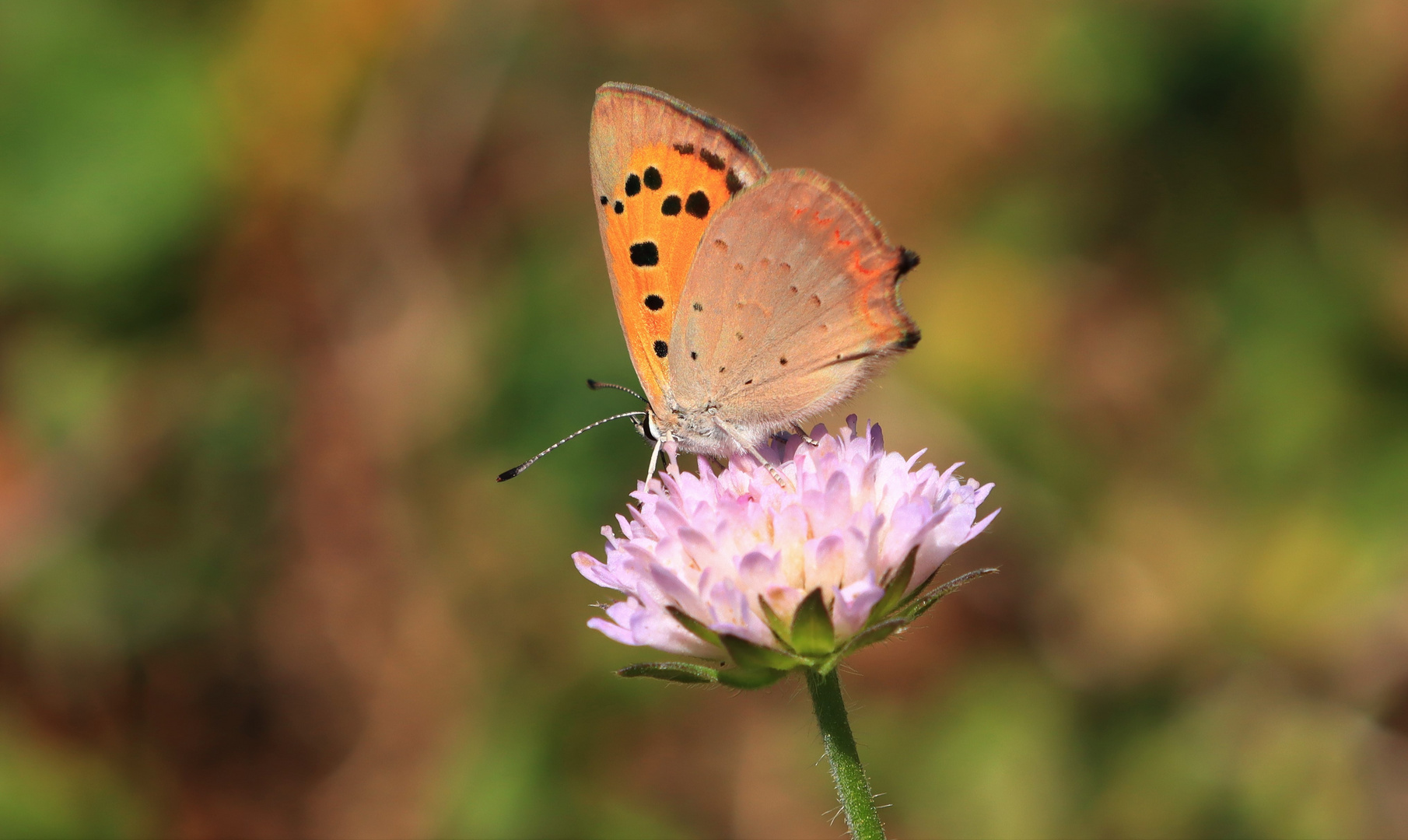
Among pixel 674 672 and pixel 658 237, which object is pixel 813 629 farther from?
pixel 658 237

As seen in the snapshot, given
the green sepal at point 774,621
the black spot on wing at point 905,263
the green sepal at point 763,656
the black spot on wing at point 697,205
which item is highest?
the black spot on wing at point 697,205

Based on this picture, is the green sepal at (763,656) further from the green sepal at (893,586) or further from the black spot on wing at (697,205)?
the black spot on wing at (697,205)

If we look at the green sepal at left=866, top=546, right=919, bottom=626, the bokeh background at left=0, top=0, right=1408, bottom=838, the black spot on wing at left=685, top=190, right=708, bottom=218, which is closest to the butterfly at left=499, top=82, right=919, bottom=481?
the black spot on wing at left=685, top=190, right=708, bottom=218

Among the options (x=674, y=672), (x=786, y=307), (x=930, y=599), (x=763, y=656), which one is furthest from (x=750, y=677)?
(x=786, y=307)

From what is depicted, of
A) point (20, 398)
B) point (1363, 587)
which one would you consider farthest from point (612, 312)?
point (1363, 587)

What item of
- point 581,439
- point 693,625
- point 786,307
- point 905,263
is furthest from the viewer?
point 581,439

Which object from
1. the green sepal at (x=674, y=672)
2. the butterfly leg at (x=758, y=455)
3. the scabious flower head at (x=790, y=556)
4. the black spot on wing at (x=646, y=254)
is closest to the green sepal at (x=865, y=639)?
the scabious flower head at (x=790, y=556)

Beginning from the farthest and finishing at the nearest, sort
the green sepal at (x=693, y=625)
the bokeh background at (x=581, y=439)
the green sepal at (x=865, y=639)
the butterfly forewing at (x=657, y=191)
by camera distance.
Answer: the bokeh background at (x=581, y=439) → the butterfly forewing at (x=657, y=191) → the green sepal at (x=693, y=625) → the green sepal at (x=865, y=639)
